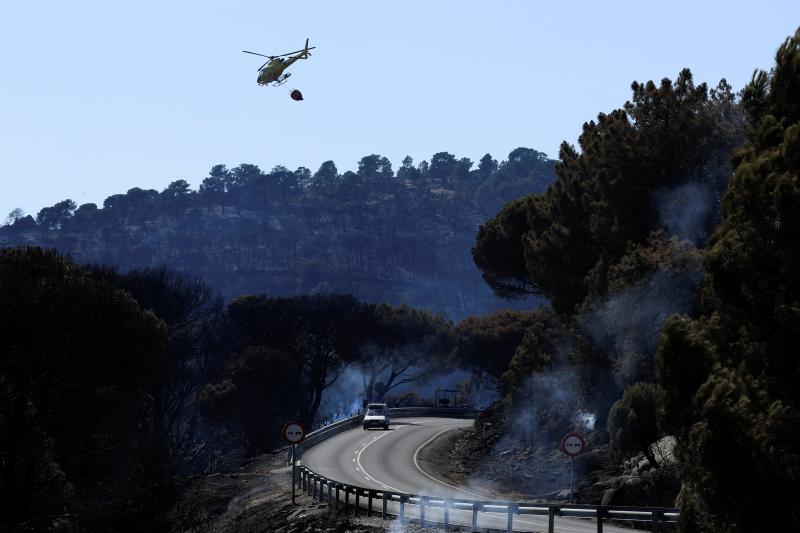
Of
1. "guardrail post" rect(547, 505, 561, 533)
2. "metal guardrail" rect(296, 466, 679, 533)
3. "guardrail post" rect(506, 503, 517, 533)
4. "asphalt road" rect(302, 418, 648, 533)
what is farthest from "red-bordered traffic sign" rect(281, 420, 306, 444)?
"guardrail post" rect(547, 505, 561, 533)

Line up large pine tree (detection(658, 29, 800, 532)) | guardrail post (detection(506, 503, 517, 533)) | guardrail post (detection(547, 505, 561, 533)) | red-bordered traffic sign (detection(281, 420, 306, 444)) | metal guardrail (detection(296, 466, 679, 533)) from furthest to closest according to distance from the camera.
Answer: red-bordered traffic sign (detection(281, 420, 306, 444)) < guardrail post (detection(506, 503, 517, 533)) < guardrail post (detection(547, 505, 561, 533)) < metal guardrail (detection(296, 466, 679, 533)) < large pine tree (detection(658, 29, 800, 532))

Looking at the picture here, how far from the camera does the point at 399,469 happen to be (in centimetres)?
4731

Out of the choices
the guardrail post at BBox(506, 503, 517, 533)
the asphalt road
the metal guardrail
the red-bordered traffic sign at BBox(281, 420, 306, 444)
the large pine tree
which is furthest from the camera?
the red-bordered traffic sign at BBox(281, 420, 306, 444)

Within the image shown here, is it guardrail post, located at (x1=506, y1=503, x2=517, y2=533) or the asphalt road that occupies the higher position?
guardrail post, located at (x1=506, y1=503, x2=517, y2=533)

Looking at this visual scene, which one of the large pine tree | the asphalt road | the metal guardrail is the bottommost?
the asphalt road

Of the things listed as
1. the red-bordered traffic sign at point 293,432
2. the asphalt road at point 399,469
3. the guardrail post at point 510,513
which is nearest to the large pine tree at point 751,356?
the guardrail post at point 510,513

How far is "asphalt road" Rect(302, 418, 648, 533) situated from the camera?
28812mm

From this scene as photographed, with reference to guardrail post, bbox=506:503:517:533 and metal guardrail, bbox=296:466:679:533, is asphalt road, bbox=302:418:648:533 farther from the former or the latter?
guardrail post, bbox=506:503:517:533

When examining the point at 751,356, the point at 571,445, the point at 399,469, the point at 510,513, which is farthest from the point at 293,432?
the point at 751,356

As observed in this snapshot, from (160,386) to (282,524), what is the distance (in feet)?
127

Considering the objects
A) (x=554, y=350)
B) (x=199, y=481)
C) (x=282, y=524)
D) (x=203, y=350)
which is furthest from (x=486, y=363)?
(x=282, y=524)

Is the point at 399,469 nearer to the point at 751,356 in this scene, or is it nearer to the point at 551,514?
the point at 551,514

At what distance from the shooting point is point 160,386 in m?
70.4

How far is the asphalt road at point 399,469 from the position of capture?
28.8 metres
